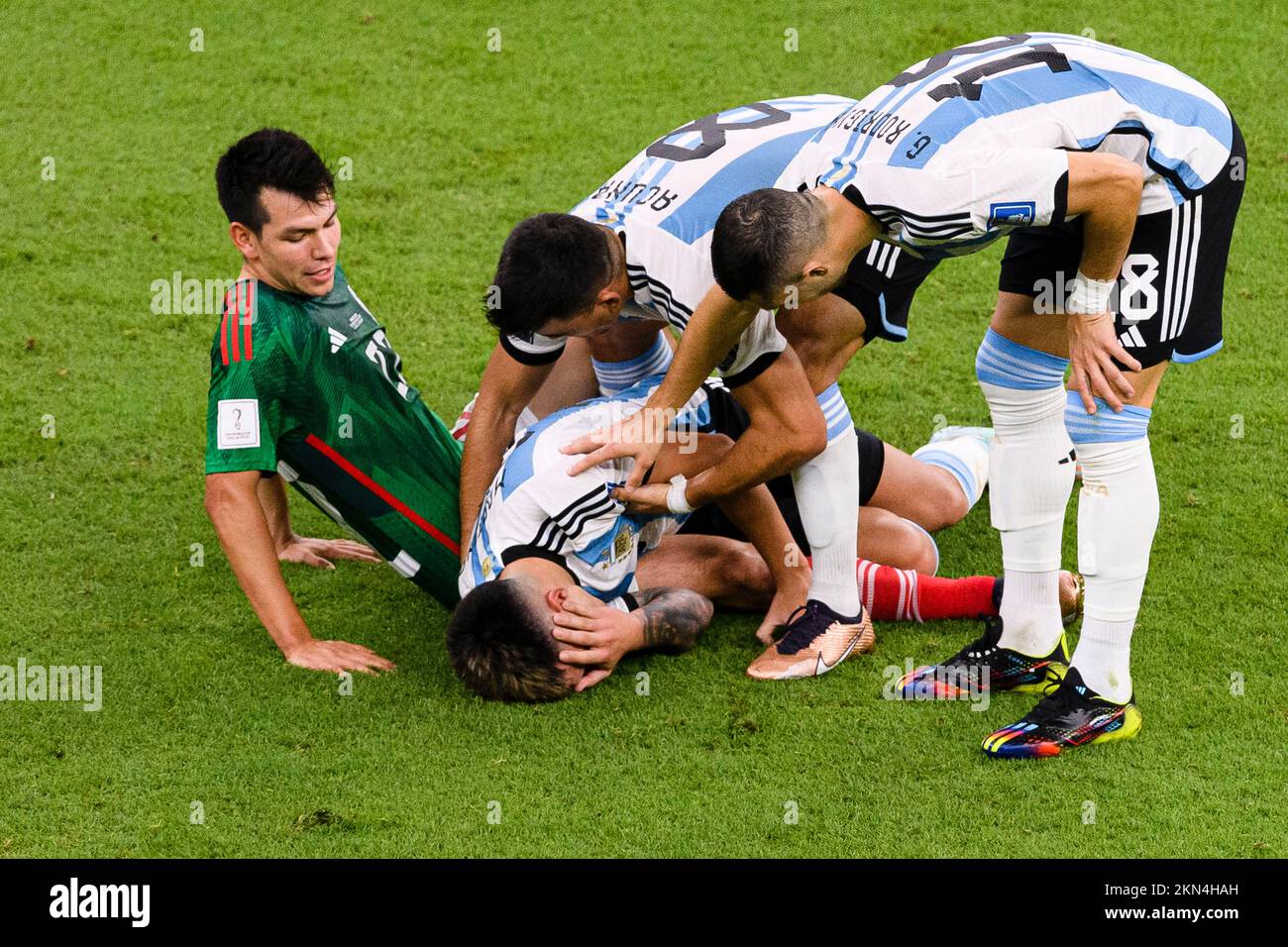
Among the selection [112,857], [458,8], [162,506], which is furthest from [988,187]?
A: [458,8]

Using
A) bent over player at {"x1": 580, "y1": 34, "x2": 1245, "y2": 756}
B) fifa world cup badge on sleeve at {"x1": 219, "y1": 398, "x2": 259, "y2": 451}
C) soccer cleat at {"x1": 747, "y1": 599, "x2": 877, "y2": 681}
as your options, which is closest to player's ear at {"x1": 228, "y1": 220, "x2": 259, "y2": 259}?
fifa world cup badge on sleeve at {"x1": 219, "y1": 398, "x2": 259, "y2": 451}

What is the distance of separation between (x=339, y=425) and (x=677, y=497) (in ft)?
3.03

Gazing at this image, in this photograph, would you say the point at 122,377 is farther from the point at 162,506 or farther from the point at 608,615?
the point at 608,615

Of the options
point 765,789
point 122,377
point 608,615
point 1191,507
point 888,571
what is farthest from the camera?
point 122,377

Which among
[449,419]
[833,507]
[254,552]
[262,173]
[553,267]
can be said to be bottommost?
[449,419]

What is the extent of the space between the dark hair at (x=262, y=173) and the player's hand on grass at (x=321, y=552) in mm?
1146

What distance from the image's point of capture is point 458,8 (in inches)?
333

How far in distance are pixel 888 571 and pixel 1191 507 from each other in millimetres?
1169

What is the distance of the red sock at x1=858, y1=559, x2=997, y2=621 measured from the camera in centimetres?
427

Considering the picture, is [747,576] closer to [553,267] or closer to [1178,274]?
[553,267]

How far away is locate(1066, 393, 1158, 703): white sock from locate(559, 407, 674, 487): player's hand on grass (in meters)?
1.01

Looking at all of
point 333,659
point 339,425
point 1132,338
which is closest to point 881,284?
point 1132,338

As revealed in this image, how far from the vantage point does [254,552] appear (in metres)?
3.99

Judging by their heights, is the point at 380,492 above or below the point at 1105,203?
below
